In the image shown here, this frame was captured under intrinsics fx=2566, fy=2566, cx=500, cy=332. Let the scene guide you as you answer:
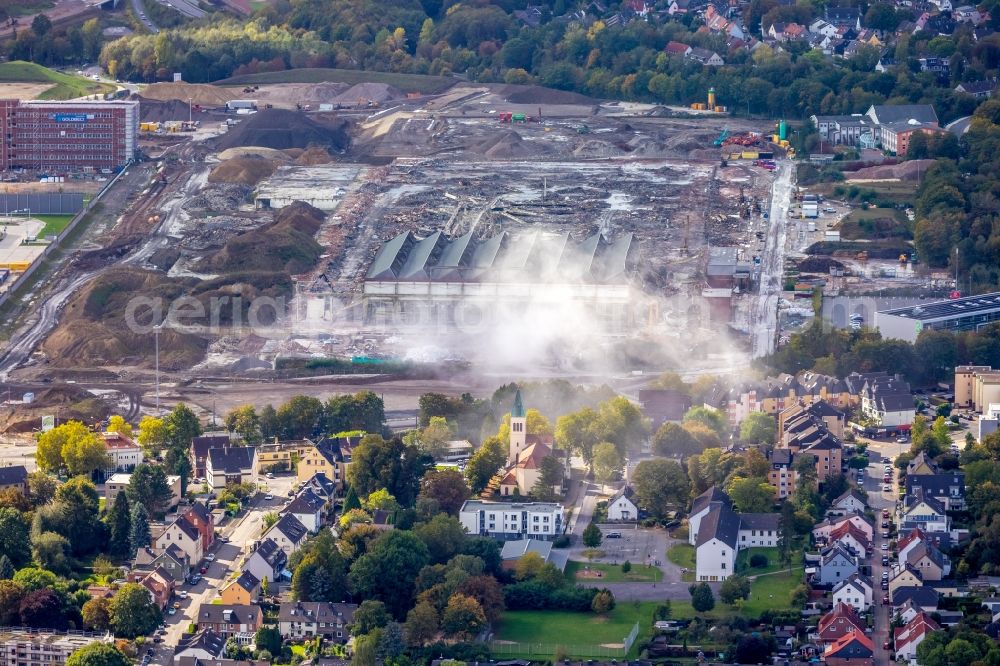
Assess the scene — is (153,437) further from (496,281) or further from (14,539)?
(496,281)

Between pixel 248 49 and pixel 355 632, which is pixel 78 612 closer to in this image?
pixel 355 632

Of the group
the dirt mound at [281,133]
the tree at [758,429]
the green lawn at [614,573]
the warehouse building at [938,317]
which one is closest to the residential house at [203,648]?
the green lawn at [614,573]

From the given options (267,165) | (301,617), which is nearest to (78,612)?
(301,617)

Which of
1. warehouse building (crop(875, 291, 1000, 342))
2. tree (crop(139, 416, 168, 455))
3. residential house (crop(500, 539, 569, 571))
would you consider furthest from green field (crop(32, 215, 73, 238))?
residential house (crop(500, 539, 569, 571))

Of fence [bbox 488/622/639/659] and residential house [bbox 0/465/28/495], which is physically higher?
residential house [bbox 0/465/28/495]

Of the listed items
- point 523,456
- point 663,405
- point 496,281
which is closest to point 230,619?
point 523,456

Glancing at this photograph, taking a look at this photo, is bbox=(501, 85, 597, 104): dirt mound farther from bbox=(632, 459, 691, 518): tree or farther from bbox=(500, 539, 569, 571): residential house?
bbox=(500, 539, 569, 571): residential house
